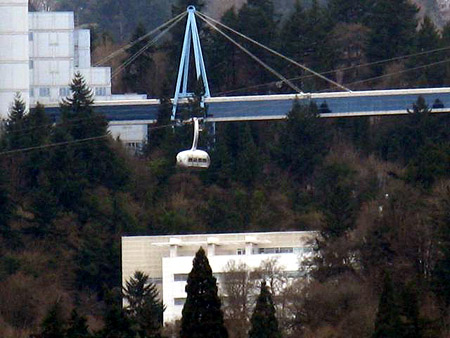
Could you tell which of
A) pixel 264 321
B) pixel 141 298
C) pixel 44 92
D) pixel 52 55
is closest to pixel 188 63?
pixel 52 55

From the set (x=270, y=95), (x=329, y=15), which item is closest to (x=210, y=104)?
(x=270, y=95)

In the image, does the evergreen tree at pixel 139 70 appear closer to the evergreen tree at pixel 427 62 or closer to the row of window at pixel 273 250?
the evergreen tree at pixel 427 62

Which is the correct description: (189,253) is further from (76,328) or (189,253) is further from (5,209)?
(76,328)

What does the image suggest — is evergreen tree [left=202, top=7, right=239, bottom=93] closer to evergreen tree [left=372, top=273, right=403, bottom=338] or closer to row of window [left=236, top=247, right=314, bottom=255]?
row of window [left=236, top=247, right=314, bottom=255]

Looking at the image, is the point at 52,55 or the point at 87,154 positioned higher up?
the point at 52,55

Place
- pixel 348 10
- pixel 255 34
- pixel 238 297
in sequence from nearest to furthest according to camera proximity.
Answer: pixel 238 297, pixel 255 34, pixel 348 10

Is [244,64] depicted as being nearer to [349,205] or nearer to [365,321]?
[349,205]
